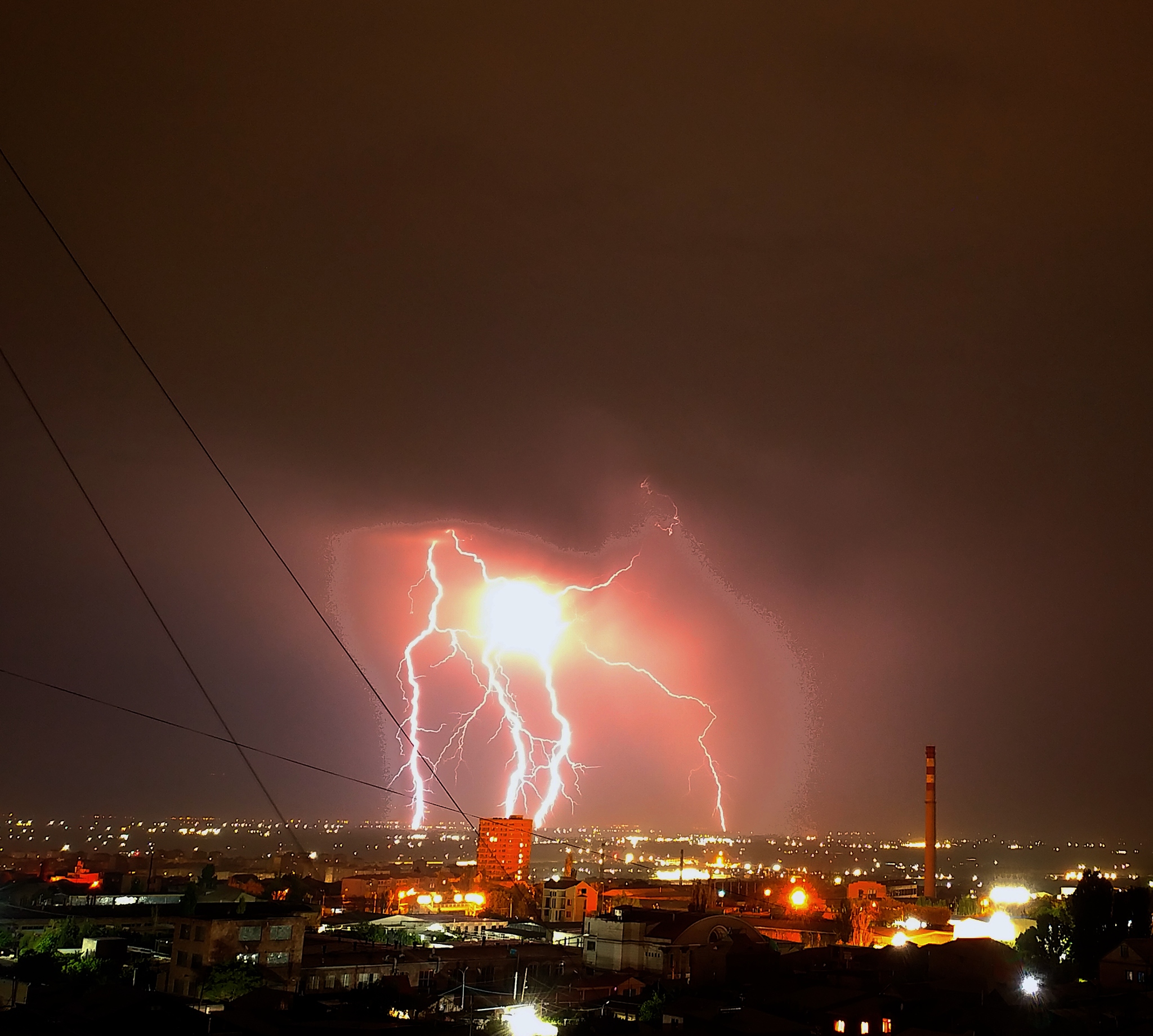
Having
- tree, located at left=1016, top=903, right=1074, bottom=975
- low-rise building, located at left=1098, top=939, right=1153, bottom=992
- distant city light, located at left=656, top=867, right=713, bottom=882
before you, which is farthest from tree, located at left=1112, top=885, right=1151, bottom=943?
distant city light, located at left=656, top=867, right=713, bottom=882

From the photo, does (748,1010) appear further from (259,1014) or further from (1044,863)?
(1044,863)

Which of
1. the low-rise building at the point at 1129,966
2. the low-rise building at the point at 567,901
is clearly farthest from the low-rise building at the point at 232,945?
the low-rise building at the point at 1129,966

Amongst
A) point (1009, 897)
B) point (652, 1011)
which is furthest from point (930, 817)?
point (652, 1011)

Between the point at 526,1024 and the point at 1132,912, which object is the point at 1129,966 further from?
the point at 526,1024

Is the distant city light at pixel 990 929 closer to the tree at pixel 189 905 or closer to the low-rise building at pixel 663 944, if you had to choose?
the low-rise building at pixel 663 944

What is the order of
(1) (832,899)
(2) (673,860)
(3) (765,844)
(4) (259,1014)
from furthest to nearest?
(3) (765,844) → (2) (673,860) → (1) (832,899) → (4) (259,1014)

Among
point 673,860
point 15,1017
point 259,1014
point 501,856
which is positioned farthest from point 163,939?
point 673,860

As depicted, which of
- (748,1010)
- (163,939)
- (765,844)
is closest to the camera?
(748,1010)
